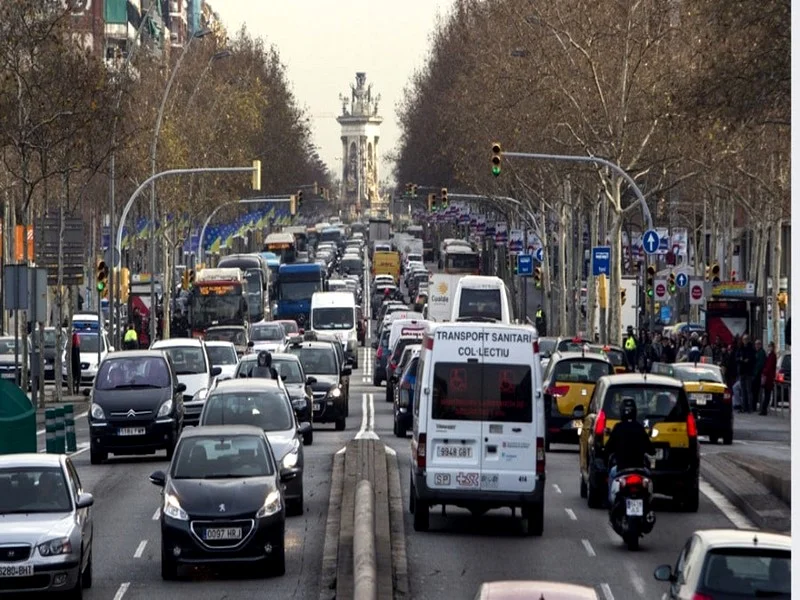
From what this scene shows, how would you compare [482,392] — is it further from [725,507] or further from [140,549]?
[725,507]

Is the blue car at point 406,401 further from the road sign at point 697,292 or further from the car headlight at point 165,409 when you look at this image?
the road sign at point 697,292

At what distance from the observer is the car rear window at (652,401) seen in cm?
2564

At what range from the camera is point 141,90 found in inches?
3526

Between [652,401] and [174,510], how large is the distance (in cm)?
823

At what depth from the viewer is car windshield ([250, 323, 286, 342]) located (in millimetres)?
64125

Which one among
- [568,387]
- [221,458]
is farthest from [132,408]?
[221,458]

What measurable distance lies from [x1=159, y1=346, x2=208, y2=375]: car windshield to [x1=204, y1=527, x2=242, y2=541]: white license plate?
19.4 meters

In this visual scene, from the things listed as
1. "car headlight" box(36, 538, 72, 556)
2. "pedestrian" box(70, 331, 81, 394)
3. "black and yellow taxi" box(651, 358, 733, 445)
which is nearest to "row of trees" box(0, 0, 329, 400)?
"pedestrian" box(70, 331, 81, 394)

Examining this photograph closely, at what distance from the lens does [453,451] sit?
22.8 m

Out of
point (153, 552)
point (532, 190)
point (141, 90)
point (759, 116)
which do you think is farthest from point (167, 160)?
point (153, 552)

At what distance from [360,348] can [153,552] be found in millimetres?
66885

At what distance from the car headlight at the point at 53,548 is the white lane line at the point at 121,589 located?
3.87ft

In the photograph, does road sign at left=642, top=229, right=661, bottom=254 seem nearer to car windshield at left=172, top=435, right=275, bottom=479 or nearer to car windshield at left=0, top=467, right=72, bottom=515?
car windshield at left=172, top=435, right=275, bottom=479

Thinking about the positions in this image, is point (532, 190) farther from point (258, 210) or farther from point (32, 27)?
point (258, 210)
